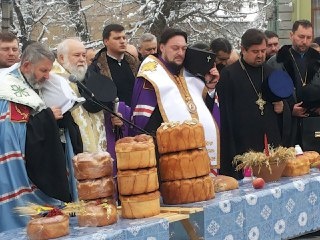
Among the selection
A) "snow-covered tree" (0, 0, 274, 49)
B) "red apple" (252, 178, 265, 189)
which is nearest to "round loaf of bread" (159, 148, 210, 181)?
"red apple" (252, 178, 265, 189)

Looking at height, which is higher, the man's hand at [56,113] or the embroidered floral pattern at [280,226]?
the man's hand at [56,113]

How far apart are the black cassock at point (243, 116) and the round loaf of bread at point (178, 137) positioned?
74.0 inches

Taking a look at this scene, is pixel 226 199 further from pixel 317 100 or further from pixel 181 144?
pixel 317 100

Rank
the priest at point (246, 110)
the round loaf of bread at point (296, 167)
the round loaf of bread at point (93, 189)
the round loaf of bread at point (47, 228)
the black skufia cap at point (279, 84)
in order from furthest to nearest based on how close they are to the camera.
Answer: the priest at point (246, 110) < the black skufia cap at point (279, 84) < the round loaf of bread at point (296, 167) < the round loaf of bread at point (93, 189) < the round loaf of bread at point (47, 228)

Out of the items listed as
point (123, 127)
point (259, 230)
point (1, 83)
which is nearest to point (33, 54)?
point (1, 83)

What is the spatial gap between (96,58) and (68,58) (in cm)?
92

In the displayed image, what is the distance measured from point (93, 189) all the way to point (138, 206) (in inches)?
10.1

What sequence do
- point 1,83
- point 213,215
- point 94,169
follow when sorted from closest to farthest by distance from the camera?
point 94,169 < point 213,215 < point 1,83

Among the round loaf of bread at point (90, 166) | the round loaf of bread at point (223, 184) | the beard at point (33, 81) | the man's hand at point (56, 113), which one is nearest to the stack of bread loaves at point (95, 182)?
the round loaf of bread at point (90, 166)

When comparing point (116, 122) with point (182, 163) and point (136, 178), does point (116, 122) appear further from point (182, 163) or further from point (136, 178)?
point (136, 178)

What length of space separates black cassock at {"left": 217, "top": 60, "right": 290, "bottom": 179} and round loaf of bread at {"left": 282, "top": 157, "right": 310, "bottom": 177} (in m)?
0.88

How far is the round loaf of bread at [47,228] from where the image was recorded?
139 inches

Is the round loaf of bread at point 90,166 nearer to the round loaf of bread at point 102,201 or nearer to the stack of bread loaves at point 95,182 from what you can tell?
the stack of bread loaves at point 95,182

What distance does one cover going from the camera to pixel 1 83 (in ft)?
15.0
